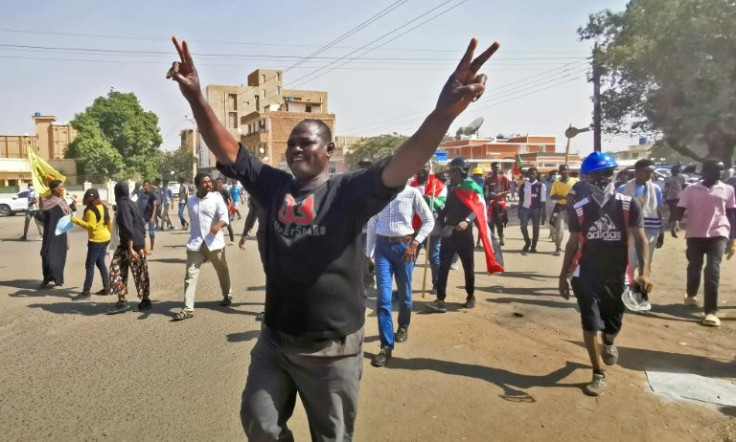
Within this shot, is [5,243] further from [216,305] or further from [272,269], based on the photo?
[272,269]

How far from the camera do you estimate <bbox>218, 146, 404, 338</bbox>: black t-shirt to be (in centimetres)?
222

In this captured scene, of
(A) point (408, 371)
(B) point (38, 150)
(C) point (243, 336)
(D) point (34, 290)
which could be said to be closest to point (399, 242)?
(A) point (408, 371)

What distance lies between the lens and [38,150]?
5919 centimetres

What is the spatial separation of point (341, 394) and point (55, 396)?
122 inches

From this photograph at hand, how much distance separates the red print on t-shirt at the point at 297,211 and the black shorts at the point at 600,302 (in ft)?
9.34

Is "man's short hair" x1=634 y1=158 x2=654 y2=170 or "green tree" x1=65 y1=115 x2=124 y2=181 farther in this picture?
"green tree" x1=65 y1=115 x2=124 y2=181

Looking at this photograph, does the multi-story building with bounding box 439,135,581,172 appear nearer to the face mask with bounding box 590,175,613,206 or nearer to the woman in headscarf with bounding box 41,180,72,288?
the woman in headscarf with bounding box 41,180,72,288

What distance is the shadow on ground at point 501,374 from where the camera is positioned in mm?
4180

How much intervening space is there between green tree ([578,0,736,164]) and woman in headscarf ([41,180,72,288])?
2197 cm

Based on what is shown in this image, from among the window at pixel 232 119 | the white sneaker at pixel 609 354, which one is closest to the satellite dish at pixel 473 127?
the white sneaker at pixel 609 354

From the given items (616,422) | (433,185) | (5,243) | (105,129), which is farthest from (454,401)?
(105,129)

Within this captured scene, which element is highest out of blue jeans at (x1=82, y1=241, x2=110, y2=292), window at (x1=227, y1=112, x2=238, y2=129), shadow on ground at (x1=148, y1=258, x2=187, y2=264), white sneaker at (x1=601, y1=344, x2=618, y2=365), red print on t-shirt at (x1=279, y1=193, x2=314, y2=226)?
window at (x1=227, y1=112, x2=238, y2=129)

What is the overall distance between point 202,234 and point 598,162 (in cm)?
469

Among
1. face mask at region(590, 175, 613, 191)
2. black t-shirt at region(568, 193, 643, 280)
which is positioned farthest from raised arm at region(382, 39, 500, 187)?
face mask at region(590, 175, 613, 191)
